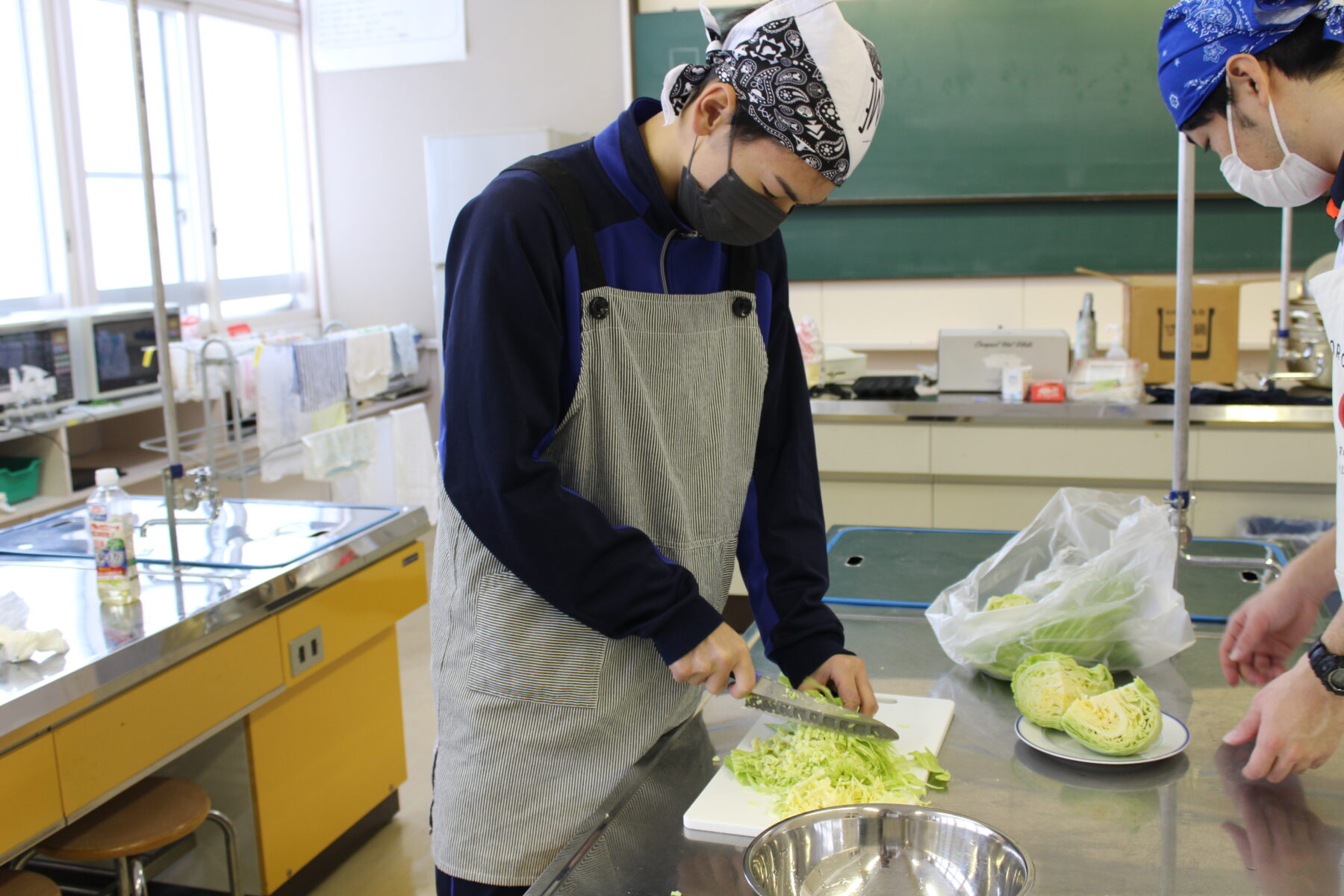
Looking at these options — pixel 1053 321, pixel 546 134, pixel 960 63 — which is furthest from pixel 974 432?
pixel 546 134

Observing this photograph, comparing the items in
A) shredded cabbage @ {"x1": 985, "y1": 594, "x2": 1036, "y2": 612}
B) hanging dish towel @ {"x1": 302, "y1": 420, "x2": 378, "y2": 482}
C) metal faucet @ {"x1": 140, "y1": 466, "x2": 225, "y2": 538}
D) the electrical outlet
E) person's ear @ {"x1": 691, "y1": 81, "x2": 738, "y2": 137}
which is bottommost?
the electrical outlet

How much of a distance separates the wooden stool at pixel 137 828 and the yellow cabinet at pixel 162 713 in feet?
0.51

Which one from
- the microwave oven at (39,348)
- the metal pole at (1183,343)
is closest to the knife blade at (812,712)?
the metal pole at (1183,343)

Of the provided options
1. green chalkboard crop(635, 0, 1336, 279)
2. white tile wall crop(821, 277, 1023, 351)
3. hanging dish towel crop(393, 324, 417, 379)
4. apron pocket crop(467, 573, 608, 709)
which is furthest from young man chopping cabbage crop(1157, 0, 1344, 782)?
hanging dish towel crop(393, 324, 417, 379)

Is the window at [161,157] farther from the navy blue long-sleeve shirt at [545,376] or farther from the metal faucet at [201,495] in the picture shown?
the navy blue long-sleeve shirt at [545,376]

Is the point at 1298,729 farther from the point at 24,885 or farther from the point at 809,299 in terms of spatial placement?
the point at 809,299

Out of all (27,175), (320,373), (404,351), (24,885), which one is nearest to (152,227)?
(24,885)

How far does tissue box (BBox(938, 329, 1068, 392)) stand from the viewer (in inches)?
145

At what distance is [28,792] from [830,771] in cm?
115

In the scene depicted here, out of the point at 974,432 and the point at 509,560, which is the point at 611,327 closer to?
the point at 509,560

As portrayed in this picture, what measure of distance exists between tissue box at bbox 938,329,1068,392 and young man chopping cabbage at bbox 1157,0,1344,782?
247 centimetres

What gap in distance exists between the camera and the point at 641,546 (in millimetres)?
1152

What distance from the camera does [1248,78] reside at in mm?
1144

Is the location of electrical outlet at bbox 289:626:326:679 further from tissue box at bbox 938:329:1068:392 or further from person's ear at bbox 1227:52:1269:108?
tissue box at bbox 938:329:1068:392
